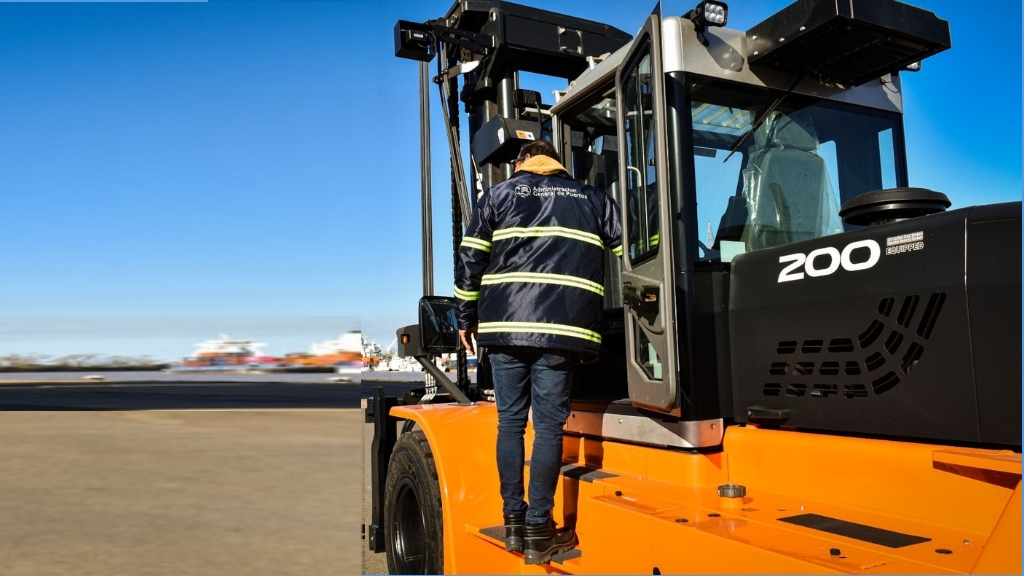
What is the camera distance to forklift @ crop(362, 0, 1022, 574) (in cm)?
195

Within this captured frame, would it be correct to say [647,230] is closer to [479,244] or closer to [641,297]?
[641,297]

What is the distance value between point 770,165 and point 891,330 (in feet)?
3.14

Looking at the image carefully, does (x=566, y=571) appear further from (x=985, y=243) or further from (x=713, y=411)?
(x=985, y=243)

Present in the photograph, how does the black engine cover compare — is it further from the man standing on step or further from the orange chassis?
the man standing on step

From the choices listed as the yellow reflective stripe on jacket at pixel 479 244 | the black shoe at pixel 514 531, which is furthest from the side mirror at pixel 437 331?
the black shoe at pixel 514 531

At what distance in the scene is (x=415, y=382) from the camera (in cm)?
506

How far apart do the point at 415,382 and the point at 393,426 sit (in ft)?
1.22

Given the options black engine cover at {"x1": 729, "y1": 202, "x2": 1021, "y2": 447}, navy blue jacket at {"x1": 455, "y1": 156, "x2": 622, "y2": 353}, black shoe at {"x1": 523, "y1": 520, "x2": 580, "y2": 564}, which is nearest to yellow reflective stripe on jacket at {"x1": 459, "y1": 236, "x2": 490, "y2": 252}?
navy blue jacket at {"x1": 455, "y1": 156, "x2": 622, "y2": 353}

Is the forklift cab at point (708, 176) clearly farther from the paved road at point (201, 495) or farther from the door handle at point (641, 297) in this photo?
the paved road at point (201, 495)

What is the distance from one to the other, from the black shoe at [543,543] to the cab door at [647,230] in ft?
1.92

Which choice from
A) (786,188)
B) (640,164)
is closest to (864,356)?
(786,188)

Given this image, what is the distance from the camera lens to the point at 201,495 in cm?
897

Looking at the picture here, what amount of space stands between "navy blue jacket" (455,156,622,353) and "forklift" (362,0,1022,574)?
15 centimetres

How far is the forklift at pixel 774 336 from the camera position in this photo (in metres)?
1.95
